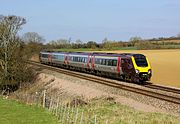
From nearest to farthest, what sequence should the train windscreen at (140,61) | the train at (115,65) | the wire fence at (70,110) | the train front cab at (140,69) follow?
1. the wire fence at (70,110)
2. the train front cab at (140,69)
3. the train at (115,65)
4. the train windscreen at (140,61)

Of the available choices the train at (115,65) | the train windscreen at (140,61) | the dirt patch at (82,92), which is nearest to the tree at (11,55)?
the dirt patch at (82,92)

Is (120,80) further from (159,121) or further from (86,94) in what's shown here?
(159,121)

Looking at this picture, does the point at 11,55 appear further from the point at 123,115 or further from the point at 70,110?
the point at 123,115

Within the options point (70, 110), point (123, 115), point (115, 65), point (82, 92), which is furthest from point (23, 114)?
point (115, 65)

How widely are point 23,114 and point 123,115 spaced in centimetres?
659

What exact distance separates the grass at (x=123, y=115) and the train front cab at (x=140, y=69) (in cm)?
997

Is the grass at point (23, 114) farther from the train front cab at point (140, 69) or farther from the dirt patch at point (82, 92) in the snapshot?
the train front cab at point (140, 69)

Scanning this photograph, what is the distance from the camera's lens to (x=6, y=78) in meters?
42.8

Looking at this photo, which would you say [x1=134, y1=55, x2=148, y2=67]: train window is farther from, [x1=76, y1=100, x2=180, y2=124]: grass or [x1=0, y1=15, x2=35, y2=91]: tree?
[x1=0, y1=15, x2=35, y2=91]: tree

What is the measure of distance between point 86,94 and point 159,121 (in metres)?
12.7

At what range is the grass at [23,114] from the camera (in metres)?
19.4

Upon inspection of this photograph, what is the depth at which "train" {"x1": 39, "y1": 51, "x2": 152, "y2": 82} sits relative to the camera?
32875mm

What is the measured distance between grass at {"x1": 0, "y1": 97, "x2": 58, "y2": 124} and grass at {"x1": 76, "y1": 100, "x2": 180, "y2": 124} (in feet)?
8.01

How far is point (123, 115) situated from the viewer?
18469mm
